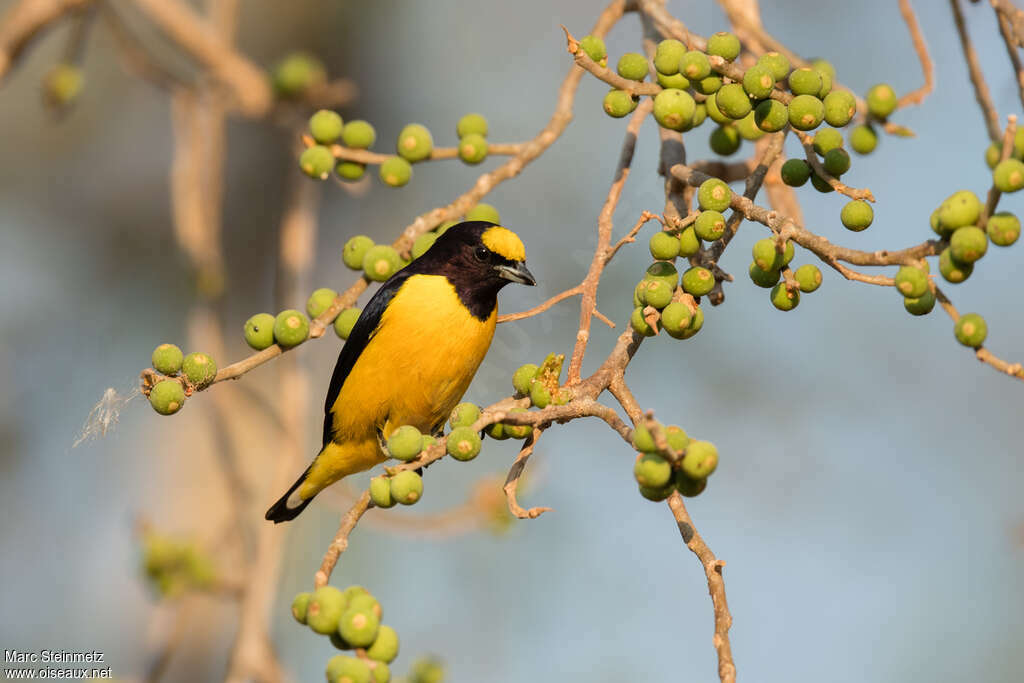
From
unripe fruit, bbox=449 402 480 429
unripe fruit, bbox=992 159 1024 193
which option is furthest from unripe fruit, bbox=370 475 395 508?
unripe fruit, bbox=992 159 1024 193

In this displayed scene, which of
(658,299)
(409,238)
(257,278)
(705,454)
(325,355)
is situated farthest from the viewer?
(257,278)

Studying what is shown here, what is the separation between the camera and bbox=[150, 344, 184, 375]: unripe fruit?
2354 millimetres

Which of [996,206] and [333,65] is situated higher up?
[333,65]

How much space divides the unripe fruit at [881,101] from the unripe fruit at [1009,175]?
4.06 feet

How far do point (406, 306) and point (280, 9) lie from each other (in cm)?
458

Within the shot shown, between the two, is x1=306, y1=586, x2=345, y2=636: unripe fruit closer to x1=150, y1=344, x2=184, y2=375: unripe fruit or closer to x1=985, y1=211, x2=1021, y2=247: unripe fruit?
x1=150, y1=344, x2=184, y2=375: unripe fruit

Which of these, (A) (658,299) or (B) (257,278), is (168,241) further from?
(A) (658,299)

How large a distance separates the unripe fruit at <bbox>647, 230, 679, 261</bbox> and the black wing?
5.34ft

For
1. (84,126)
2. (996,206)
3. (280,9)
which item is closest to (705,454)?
(996,206)

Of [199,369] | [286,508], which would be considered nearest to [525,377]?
[199,369]

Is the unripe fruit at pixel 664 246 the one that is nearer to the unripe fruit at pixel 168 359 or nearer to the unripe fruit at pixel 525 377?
the unripe fruit at pixel 525 377

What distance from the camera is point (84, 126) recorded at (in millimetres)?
8008

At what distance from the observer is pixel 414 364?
3787 millimetres

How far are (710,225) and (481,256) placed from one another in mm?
1857
